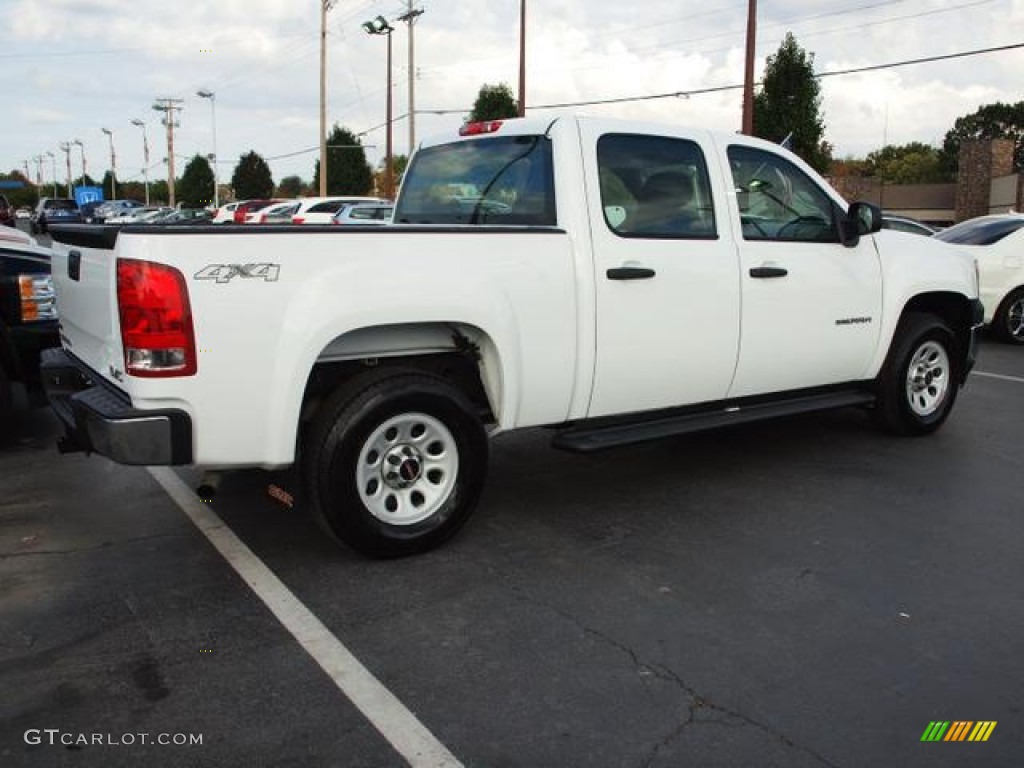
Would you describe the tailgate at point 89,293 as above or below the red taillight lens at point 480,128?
below

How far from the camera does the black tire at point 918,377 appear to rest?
619cm

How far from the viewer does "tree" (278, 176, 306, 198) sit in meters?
96.8

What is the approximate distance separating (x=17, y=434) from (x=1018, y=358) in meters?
10.0

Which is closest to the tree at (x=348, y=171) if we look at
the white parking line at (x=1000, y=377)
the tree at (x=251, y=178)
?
the tree at (x=251, y=178)

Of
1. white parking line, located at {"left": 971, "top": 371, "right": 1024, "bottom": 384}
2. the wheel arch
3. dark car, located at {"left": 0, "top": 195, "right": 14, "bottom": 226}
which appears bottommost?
white parking line, located at {"left": 971, "top": 371, "right": 1024, "bottom": 384}

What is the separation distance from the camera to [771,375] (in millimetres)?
5371

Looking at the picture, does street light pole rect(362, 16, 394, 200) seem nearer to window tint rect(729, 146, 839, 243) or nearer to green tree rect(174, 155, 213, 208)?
window tint rect(729, 146, 839, 243)

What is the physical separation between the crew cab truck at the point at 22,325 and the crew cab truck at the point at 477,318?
0.94 meters

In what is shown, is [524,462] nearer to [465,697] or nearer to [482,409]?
[482,409]

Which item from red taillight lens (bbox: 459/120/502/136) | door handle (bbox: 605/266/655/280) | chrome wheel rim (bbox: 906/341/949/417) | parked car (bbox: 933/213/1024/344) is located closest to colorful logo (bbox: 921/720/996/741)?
door handle (bbox: 605/266/655/280)

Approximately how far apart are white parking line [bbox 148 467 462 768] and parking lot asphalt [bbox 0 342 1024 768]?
38mm

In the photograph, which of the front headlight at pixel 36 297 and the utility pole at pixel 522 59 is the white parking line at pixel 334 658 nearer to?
the front headlight at pixel 36 297

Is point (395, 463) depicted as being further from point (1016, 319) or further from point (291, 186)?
point (291, 186)

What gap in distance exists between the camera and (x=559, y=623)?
11.9 feet
